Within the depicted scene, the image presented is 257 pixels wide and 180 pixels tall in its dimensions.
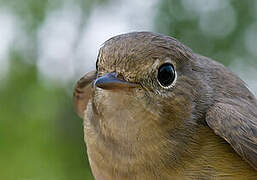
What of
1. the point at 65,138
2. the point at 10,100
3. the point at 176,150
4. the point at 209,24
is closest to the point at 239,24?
the point at 209,24

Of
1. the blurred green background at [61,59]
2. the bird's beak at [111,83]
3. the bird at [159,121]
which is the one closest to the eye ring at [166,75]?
the bird at [159,121]

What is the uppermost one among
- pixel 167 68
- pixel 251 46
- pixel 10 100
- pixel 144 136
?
pixel 167 68

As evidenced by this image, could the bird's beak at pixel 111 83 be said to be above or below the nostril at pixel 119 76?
below

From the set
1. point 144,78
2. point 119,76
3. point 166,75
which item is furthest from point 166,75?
point 119,76

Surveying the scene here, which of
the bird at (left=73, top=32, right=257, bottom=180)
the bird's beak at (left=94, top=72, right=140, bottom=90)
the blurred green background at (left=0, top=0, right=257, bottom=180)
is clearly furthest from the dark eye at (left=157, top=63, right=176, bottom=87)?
the blurred green background at (left=0, top=0, right=257, bottom=180)

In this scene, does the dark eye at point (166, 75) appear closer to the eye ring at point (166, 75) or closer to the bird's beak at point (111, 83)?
the eye ring at point (166, 75)

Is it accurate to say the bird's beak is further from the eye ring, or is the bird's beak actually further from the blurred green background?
the blurred green background

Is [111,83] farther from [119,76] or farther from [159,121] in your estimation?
[159,121]

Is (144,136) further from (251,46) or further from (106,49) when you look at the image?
(251,46)
